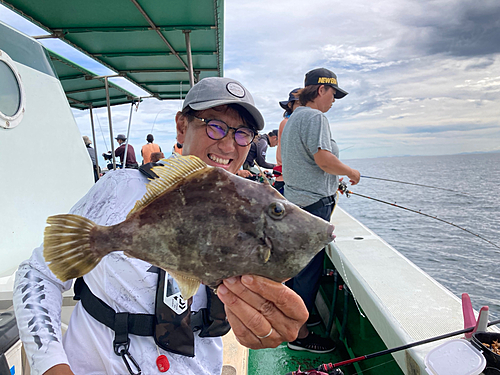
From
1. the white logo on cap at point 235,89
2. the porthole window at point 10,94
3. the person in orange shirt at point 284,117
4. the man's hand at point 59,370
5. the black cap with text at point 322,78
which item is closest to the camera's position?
the man's hand at point 59,370

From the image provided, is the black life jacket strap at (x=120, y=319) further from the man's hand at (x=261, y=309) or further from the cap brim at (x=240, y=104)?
the cap brim at (x=240, y=104)

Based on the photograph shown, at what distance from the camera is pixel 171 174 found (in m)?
1.20

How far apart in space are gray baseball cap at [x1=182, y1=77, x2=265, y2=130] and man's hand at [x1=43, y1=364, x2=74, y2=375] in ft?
4.84

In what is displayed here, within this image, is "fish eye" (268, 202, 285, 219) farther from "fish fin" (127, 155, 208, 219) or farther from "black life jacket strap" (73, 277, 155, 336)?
"black life jacket strap" (73, 277, 155, 336)

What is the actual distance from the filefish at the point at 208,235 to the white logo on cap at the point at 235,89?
0.81 m

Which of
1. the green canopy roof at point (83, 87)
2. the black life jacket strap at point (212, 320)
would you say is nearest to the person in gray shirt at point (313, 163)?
the black life jacket strap at point (212, 320)

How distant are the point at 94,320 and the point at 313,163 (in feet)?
→ 8.52

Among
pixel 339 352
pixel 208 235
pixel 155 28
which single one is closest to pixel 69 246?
pixel 208 235

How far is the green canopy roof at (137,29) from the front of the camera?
14.6ft

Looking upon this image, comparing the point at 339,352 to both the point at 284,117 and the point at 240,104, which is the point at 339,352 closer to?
the point at 240,104

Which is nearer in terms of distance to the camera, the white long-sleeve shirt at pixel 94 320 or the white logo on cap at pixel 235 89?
the white long-sleeve shirt at pixel 94 320

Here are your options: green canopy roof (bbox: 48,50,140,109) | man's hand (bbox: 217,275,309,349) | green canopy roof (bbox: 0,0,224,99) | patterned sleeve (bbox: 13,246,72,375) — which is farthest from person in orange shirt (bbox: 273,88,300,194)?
green canopy roof (bbox: 48,50,140,109)

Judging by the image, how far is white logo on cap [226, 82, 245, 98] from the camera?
5.86 feet

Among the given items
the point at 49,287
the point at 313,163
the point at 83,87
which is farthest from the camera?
the point at 83,87
